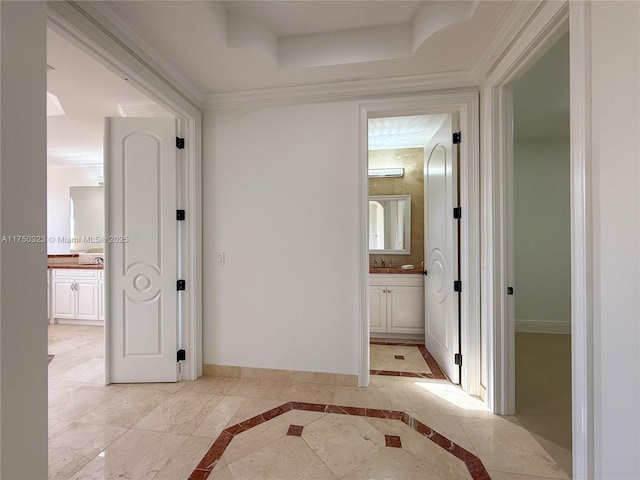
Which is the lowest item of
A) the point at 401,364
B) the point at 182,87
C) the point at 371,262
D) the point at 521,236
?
the point at 401,364

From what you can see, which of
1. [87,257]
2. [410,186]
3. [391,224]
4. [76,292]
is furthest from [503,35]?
[87,257]

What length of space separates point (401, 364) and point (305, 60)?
288 centimetres

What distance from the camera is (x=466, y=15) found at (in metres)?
1.61

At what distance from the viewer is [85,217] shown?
444 centimetres

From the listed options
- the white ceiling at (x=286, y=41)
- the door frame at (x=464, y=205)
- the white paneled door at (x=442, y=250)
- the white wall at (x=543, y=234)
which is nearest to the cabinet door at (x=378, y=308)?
the white paneled door at (x=442, y=250)

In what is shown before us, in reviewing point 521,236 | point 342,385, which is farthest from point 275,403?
point 521,236

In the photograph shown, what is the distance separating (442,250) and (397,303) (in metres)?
1.09

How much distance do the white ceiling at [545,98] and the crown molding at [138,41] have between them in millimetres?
2765

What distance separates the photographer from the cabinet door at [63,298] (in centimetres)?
397

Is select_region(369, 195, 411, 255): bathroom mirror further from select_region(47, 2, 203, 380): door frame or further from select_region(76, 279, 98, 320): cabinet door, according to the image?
select_region(76, 279, 98, 320): cabinet door

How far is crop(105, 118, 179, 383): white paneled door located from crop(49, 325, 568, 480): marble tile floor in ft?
0.80

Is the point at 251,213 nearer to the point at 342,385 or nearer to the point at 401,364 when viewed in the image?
the point at 342,385

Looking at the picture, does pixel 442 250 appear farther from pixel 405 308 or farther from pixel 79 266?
pixel 79 266

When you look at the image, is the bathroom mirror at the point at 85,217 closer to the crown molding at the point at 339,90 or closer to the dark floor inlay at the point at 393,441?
the crown molding at the point at 339,90
